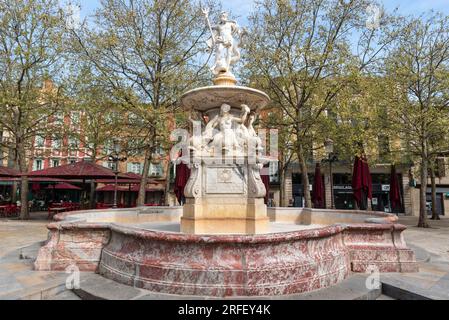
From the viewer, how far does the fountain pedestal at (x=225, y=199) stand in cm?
639

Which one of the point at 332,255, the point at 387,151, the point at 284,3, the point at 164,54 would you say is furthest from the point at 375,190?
the point at 332,255

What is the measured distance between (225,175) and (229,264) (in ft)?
8.06

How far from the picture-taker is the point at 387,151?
65.9 feet

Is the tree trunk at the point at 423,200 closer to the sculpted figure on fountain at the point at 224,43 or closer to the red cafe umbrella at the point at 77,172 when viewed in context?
the sculpted figure on fountain at the point at 224,43

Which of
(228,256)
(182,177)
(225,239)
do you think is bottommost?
(228,256)

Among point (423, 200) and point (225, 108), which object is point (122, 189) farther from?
point (225, 108)

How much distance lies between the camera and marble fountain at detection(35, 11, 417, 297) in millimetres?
4527

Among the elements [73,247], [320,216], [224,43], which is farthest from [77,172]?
[320,216]

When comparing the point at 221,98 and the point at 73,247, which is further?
the point at 221,98

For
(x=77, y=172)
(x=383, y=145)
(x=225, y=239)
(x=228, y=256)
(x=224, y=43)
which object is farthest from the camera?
(x=383, y=145)

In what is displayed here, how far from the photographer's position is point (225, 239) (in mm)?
4473

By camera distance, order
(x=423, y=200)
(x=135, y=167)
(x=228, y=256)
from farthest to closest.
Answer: (x=135, y=167), (x=423, y=200), (x=228, y=256)

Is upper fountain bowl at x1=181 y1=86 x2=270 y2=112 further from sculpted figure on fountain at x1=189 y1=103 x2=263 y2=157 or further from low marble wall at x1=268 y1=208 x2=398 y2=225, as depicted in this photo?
low marble wall at x1=268 y1=208 x2=398 y2=225

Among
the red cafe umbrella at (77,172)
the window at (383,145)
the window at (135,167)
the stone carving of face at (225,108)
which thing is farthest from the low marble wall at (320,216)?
the window at (135,167)
